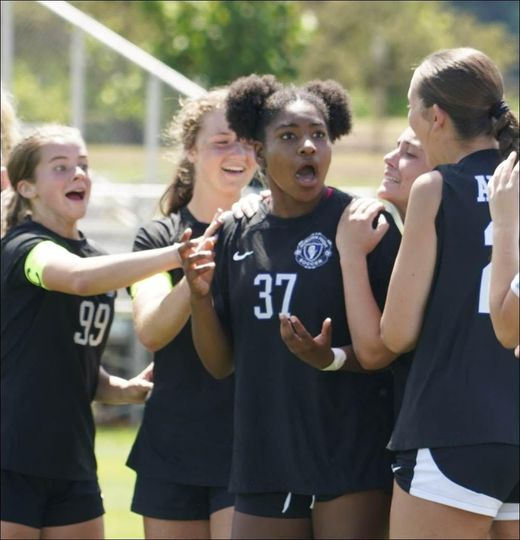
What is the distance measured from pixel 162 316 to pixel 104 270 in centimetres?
27

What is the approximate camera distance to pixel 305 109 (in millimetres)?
4441

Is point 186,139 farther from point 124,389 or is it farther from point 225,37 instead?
point 225,37

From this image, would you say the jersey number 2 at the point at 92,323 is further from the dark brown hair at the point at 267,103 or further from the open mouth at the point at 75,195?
the dark brown hair at the point at 267,103

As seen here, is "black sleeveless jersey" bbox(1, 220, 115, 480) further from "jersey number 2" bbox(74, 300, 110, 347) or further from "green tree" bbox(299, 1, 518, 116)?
"green tree" bbox(299, 1, 518, 116)

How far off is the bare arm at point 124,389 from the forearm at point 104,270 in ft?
1.68

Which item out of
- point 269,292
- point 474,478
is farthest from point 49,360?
point 474,478

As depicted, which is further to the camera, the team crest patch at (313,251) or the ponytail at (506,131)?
the team crest patch at (313,251)

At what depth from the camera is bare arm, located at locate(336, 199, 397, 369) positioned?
4.09 meters

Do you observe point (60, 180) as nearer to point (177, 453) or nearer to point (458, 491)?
point (177, 453)

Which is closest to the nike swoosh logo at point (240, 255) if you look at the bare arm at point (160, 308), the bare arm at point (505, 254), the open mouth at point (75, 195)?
the bare arm at point (160, 308)

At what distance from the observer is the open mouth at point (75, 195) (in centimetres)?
521

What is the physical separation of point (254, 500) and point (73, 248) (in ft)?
4.58

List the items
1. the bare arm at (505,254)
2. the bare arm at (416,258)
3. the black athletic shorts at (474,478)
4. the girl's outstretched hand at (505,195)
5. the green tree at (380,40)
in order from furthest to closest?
the green tree at (380,40) < the bare arm at (416,258) < the black athletic shorts at (474,478) < the girl's outstretched hand at (505,195) < the bare arm at (505,254)

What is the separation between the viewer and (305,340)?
396 cm
